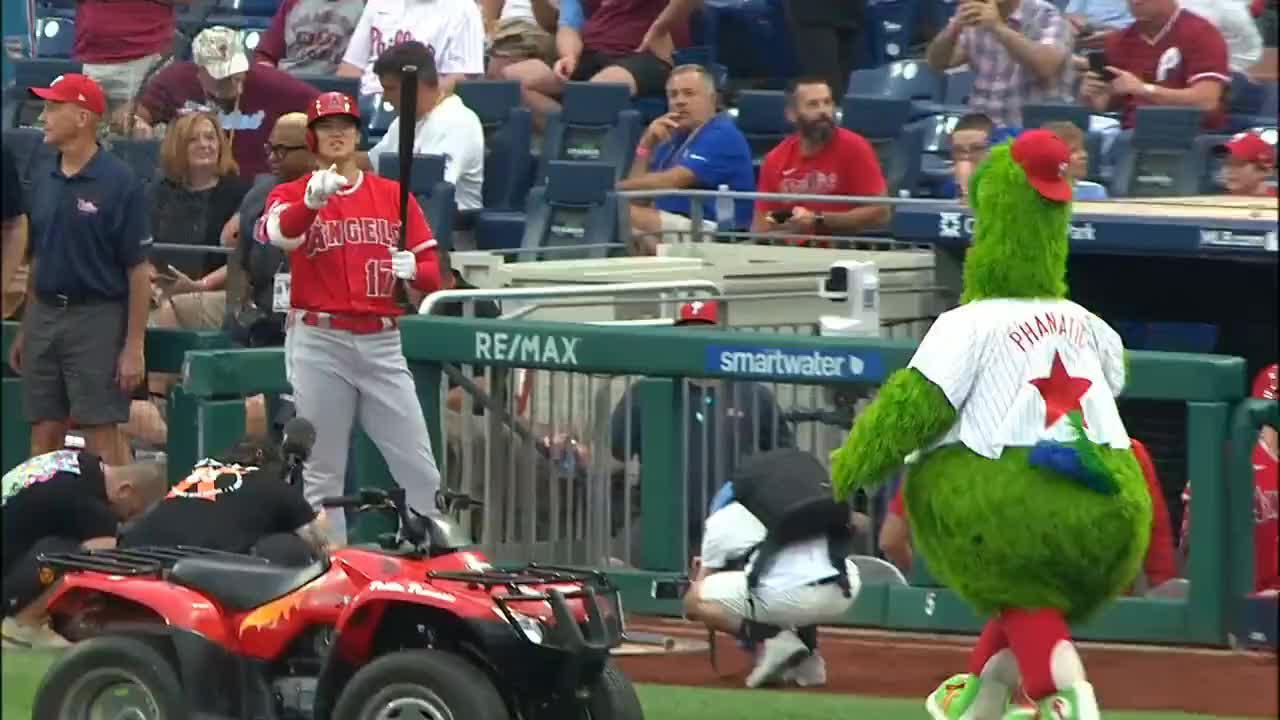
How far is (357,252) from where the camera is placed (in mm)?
9367

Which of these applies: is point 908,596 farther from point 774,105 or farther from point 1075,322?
point 774,105

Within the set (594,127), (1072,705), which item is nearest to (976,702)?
(1072,705)

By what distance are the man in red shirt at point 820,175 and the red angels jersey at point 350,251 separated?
245 centimetres

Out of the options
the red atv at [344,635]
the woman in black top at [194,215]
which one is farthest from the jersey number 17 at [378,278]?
the red atv at [344,635]

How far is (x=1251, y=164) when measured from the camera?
1076 centimetres

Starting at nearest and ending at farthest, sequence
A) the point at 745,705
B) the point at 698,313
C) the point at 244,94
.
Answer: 1. the point at 745,705
2. the point at 698,313
3. the point at 244,94

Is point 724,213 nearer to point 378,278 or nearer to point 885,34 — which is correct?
point 885,34

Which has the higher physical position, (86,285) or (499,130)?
(499,130)

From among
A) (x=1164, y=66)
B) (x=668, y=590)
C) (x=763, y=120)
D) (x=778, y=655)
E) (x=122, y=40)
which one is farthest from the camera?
(x=122, y=40)

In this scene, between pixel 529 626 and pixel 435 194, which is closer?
pixel 529 626

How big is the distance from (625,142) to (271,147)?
6.82 feet

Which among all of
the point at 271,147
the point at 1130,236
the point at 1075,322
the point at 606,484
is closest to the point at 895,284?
the point at 1130,236

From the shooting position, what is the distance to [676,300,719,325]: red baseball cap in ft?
31.4

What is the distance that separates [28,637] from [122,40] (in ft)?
18.9
